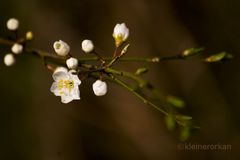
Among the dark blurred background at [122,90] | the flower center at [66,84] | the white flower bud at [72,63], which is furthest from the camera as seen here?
the dark blurred background at [122,90]

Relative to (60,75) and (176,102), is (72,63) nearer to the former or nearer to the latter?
(60,75)

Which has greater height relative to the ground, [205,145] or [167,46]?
[167,46]

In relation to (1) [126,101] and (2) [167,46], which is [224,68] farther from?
(1) [126,101]

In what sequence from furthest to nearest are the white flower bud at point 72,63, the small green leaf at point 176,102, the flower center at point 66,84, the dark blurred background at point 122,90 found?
the dark blurred background at point 122,90
the flower center at point 66,84
the small green leaf at point 176,102
the white flower bud at point 72,63

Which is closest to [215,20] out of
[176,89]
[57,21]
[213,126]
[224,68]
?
[224,68]

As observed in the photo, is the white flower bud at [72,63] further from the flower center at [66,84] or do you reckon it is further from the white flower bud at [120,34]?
the white flower bud at [120,34]

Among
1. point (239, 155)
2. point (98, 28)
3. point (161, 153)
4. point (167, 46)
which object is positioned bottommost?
point (239, 155)

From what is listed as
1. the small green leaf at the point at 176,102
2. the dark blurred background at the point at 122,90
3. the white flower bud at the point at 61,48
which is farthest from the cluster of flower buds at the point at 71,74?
the dark blurred background at the point at 122,90

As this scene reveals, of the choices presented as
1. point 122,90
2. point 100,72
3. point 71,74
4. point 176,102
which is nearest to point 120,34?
point 100,72

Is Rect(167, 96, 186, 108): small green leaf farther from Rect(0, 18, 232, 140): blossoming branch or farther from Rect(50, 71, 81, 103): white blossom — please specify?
Rect(50, 71, 81, 103): white blossom
